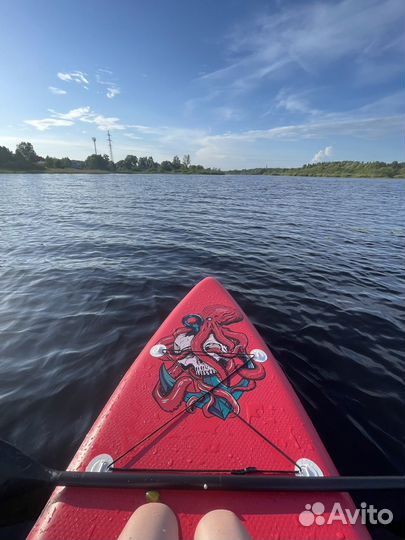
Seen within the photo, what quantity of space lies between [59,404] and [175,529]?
247 centimetres

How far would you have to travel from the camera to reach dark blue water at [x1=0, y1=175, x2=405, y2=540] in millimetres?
3277

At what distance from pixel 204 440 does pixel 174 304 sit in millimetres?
3587

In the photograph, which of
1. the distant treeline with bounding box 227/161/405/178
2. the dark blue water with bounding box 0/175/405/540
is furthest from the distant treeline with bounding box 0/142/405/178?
the dark blue water with bounding box 0/175/405/540

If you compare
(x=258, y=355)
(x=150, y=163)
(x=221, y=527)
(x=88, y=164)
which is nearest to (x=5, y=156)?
(x=88, y=164)

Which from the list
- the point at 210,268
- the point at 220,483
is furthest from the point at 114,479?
the point at 210,268

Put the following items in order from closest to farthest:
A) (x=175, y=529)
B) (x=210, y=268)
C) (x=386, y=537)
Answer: (x=175, y=529), (x=386, y=537), (x=210, y=268)

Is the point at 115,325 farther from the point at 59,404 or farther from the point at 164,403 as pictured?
the point at 164,403

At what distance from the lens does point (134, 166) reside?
11719 centimetres

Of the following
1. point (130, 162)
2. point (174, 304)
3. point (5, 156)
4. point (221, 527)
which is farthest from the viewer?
point (130, 162)

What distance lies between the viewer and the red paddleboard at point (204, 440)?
205 cm

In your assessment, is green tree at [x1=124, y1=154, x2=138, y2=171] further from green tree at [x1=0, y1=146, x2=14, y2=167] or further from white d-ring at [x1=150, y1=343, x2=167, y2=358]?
white d-ring at [x1=150, y1=343, x2=167, y2=358]

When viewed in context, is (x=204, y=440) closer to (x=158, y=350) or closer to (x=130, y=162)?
(x=158, y=350)

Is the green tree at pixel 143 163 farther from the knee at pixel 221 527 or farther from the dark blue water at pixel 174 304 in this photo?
the knee at pixel 221 527

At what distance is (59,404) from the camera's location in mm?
3600
